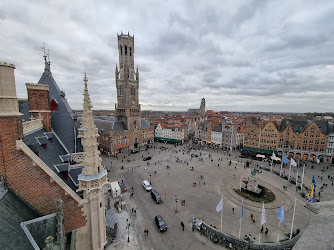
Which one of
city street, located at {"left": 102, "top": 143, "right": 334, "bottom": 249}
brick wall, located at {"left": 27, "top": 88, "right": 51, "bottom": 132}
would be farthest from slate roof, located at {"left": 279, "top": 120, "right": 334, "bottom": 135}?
brick wall, located at {"left": 27, "top": 88, "right": 51, "bottom": 132}

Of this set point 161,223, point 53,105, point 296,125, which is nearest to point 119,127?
point 53,105

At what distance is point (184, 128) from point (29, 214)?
68.1 metres

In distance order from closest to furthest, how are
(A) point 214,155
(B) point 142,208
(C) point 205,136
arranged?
1. (B) point 142,208
2. (A) point 214,155
3. (C) point 205,136

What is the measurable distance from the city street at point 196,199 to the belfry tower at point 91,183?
33.5 ft

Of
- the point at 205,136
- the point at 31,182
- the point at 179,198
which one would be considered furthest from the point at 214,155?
the point at 31,182

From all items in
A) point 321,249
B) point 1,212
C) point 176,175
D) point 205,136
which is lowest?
point 176,175

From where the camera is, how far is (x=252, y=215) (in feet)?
71.2

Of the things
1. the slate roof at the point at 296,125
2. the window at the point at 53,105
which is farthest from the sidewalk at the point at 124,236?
the slate roof at the point at 296,125

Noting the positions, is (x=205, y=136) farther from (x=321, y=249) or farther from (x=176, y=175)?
(x=321, y=249)

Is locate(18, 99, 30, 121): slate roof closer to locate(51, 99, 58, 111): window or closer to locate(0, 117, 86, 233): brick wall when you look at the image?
locate(51, 99, 58, 111): window

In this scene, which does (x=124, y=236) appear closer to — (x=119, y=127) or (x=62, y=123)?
(x=62, y=123)

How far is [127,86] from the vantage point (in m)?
58.8

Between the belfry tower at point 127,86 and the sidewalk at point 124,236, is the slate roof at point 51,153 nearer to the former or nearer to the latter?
the sidewalk at point 124,236

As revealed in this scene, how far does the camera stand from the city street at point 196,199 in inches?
745
